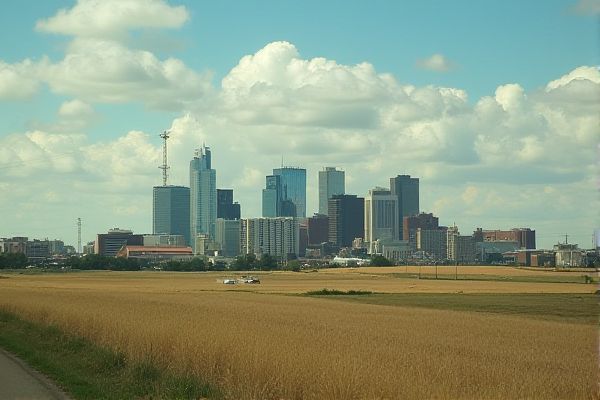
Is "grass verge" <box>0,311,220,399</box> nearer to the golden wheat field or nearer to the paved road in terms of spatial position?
the paved road

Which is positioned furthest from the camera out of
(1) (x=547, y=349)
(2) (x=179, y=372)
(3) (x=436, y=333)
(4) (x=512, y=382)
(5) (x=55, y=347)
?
(3) (x=436, y=333)

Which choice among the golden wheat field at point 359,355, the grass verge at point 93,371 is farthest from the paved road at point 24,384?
the golden wheat field at point 359,355

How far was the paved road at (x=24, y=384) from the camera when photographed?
19500 millimetres

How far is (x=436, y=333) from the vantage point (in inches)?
1350

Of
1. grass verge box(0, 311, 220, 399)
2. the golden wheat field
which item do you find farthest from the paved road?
the golden wheat field

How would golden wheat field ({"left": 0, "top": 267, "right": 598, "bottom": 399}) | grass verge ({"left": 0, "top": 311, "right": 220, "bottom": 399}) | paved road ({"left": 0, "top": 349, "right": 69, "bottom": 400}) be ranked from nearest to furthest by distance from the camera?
golden wheat field ({"left": 0, "top": 267, "right": 598, "bottom": 399}), paved road ({"left": 0, "top": 349, "right": 69, "bottom": 400}), grass verge ({"left": 0, "top": 311, "right": 220, "bottom": 399})

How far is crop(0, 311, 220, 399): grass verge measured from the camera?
64.4ft

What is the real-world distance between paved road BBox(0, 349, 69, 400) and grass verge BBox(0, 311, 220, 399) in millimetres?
348

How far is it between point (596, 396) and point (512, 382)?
1.96 metres

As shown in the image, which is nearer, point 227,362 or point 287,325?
point 227,362

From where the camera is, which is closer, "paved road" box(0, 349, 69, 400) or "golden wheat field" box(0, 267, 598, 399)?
"golden wheat field" box(0, 267, 598, 399)

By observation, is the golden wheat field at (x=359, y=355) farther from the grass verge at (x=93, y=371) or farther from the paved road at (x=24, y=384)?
the paved road at (x=24, y=384)

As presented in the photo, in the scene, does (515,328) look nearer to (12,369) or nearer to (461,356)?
(461,356)

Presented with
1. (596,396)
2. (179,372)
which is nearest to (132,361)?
(179,372)
